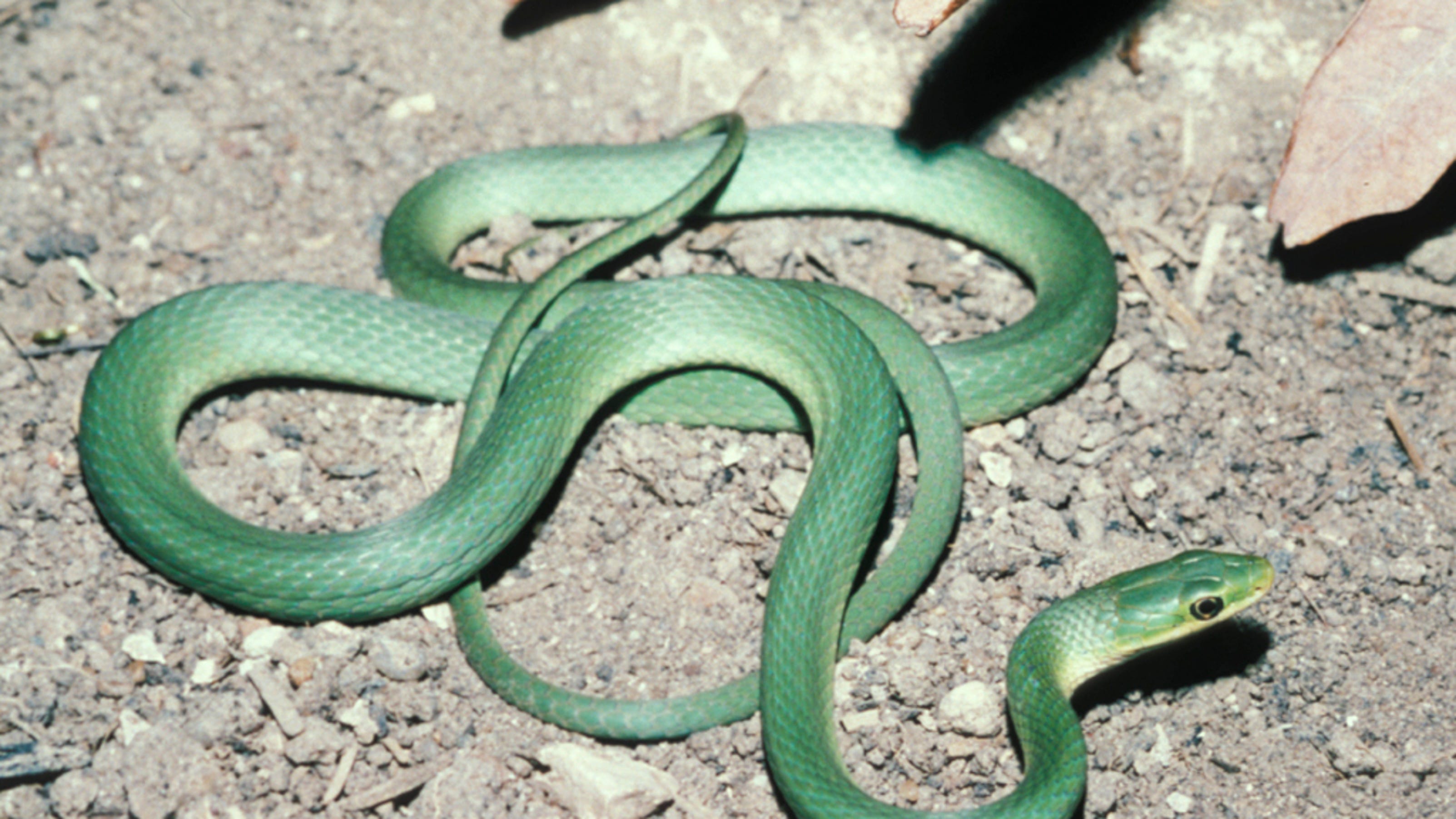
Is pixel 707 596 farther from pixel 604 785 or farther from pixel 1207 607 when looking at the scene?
pixel 1207 607

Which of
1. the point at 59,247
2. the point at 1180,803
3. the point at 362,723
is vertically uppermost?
the point at 59,247

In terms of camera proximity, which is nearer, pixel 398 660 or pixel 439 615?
pixel 398 660

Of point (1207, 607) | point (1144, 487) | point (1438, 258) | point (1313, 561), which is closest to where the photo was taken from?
point (1207, 607)

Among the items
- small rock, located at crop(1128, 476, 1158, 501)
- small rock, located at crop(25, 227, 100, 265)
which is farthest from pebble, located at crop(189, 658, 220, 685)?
small rock, located at crop(1128, 476, 1158, 501)

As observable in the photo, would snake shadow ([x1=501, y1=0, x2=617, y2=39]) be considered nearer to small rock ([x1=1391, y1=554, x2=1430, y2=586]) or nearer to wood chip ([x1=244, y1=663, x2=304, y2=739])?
wood chip ([x1=244, y1=663, x2=304, y2=739])

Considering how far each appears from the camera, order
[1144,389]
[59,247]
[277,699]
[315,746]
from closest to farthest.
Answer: [315,746], [277,699], [1144,389], [59,247]

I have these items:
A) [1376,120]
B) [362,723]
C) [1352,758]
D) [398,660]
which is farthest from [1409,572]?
[362,723]

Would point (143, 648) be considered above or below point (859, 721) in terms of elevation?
above
